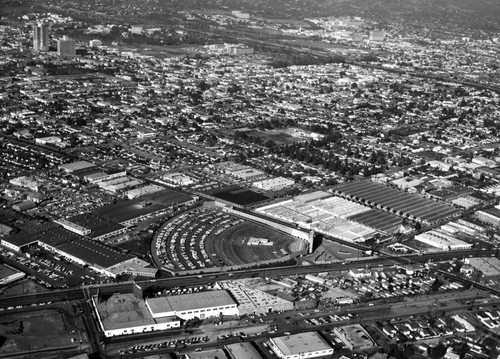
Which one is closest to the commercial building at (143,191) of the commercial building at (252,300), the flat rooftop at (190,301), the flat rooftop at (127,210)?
the flat rooftop at (127,210)

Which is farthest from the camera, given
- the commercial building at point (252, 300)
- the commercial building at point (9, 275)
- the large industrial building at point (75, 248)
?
the large industrial building at point (75, 248)

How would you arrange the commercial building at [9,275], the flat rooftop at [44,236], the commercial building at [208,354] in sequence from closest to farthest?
the commercial building at [208,354], the commercial building at [9,275], the flat rooftop at [44,236]

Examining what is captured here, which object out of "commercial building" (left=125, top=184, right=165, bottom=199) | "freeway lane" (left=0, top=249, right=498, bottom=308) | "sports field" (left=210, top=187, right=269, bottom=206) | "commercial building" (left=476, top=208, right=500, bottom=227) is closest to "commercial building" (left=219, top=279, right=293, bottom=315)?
"freeway lane" (left=0, top=249, right=498, bottom=308)

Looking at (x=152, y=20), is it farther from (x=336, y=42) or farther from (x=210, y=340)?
(x=210, y=340)

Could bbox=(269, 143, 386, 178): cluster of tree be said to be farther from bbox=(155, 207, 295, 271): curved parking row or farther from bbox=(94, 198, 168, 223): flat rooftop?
bbox=(94, 198, 168, 223): flat rooftop

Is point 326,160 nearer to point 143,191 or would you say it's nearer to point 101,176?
point 143,191

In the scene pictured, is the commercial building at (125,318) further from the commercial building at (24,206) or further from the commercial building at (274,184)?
the commercial building at (274,184)

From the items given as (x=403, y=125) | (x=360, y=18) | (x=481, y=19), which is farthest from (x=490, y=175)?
(x=481, y=19)
